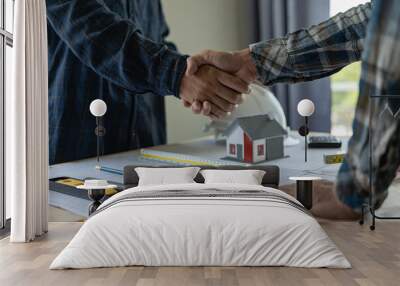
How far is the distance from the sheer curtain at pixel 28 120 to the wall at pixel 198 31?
80cm

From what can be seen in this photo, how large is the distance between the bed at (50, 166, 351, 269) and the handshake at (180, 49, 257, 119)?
78 cm

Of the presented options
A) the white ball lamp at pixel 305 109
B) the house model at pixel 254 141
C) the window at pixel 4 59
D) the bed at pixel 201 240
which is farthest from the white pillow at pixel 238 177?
the window at pixel 4 59

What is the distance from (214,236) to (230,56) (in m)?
1.08

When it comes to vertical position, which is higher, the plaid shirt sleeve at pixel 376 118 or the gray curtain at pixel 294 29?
the gray curtain at pixel 294 29

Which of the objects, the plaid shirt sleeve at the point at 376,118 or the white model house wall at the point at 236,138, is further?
the white model house wall at the point at 236,138

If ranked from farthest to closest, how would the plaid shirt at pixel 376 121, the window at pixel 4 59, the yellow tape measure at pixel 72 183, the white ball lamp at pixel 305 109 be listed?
1. the white ball lamp at pixel 305 109
2. the yellow tape measure at pixel 72 183
3. the window at pixel 4 59
4. the plaid shirt at pixel 376 121

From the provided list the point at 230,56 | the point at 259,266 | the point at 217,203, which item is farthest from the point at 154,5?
the point at 259,266

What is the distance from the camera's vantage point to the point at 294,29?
120 inches

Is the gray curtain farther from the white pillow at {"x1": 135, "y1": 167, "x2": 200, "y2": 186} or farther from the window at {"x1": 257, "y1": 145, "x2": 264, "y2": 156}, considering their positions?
the white pillow at {"x1": 135, "y1": 167, "x2": 200, "y2": 186}

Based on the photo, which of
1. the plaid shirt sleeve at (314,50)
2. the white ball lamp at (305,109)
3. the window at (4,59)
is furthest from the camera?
the white ball lamp at (305,109)

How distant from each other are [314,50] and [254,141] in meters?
0.56

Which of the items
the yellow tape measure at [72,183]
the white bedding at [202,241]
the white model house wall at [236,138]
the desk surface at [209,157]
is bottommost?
the white bedding at [202,241]

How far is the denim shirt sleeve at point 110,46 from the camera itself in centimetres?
281

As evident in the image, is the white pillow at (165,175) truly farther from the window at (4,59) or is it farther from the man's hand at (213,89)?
the window at (4,59)
